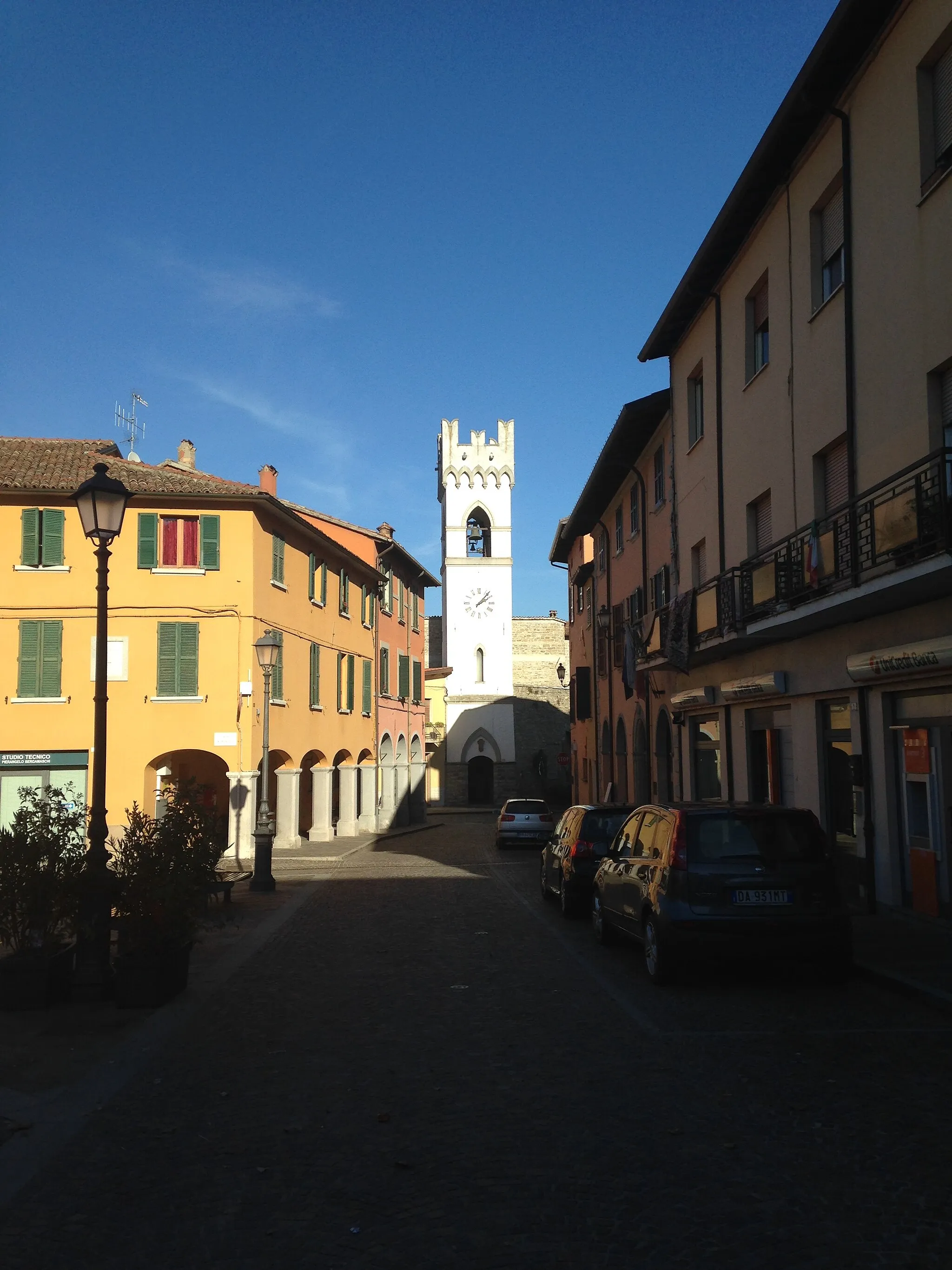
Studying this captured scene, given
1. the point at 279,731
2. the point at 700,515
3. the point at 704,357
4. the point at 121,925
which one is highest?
the point at 704,357

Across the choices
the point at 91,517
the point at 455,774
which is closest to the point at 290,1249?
the point at 91,517

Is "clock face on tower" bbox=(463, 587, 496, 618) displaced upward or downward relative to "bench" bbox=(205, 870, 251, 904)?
upward

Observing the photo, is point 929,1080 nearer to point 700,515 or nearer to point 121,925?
point 121,925

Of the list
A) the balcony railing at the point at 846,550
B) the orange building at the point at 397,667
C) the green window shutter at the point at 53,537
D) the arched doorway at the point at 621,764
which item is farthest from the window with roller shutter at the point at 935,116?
the orange building at the point at 397,667

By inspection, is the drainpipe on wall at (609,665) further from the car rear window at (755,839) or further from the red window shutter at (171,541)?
the car rear window at (755,839)

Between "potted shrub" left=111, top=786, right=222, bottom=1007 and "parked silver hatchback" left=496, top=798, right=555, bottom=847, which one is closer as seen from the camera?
"potted shrub" left=111, top=786, right=222, bottom=1007

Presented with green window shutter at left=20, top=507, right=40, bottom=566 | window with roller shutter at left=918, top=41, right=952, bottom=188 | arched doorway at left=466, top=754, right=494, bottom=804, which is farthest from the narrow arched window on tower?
window with roller shutter at left=918, top=41, right=952, bottom=188

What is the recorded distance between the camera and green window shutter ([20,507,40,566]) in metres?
27.6

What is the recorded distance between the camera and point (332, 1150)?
18.3ft

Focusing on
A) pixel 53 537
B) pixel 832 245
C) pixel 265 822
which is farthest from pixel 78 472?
pixel 832 245

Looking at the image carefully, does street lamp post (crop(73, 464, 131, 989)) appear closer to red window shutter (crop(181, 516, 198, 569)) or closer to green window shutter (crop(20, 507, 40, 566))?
red window shutter (crop(181, 516, 198, 569))

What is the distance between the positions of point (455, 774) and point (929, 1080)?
57621mm

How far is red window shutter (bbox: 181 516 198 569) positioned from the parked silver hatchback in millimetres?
11530

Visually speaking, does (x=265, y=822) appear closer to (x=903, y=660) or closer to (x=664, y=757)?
(x=664, y=757)
